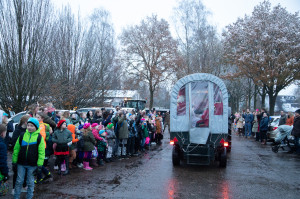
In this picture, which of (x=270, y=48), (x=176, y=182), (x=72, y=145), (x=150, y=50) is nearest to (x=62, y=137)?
(x=72, y=145)

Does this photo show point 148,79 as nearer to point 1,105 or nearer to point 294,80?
point 294,80

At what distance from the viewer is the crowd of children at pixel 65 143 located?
17.9 feet

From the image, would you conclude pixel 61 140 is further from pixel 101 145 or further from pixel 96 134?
pixel 101 145

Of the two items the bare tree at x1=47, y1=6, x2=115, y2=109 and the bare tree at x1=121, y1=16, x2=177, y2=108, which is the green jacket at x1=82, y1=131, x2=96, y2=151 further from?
the bare tree at x1=121, y1=16, x2=177, y2=108

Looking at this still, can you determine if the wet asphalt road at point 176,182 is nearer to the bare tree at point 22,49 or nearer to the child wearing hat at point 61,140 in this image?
the child wearing hat at point 61,140

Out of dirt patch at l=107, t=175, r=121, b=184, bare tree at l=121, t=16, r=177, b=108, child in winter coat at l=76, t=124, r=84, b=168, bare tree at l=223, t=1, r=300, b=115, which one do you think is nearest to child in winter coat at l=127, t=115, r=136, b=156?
child in winter coat at l=76, t=124, r=84, b=168

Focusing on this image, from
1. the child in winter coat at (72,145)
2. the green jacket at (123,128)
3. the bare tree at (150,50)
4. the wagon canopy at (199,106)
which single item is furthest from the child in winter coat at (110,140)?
the bare tree at (150,50)

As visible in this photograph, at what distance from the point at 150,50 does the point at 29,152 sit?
3561cm

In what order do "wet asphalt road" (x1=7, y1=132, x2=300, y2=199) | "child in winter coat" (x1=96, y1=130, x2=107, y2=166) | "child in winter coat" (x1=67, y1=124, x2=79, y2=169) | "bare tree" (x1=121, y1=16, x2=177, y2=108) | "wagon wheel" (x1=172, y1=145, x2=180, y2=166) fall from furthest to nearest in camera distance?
"bare tree" (x1=121, y1=16, x2=177, y2=108) < "child in winter coat" (x1=96, y1=130, x2=107, y2=166) < "wagon wheel" (x1=172, y1=145, x2=180, y2=166) < "child in winter coat" (x1=67, y1=124, x2=79, y2=169) < "wet asphalt road" (x1=7, y1=132, x2=300, y2=199)

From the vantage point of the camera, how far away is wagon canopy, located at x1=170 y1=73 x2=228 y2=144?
9.70 meters

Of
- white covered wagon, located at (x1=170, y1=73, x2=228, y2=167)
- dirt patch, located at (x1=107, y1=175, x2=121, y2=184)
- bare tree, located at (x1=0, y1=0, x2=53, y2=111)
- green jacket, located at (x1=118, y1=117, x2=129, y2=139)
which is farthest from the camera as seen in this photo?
bare tree, located at (x1=0, y1=0, x2=53, y2=111)

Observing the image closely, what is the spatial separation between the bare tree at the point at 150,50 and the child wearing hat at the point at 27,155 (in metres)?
34.4

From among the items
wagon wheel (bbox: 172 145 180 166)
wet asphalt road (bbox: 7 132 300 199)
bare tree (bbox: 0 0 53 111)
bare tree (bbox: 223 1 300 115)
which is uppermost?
bare tree (bbox: 223 1 300 115)

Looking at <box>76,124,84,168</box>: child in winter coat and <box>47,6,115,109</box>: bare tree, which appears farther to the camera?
<box>47,6,115,109</box>: bare tree
